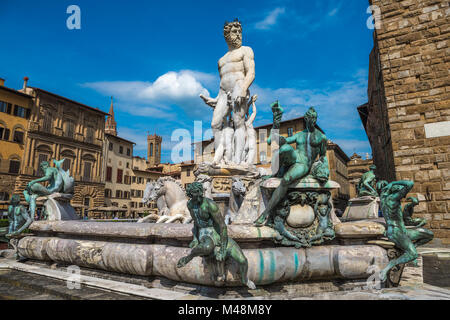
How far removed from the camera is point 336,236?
11.3 ft

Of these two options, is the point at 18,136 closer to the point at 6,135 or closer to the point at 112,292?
the point at 6,135

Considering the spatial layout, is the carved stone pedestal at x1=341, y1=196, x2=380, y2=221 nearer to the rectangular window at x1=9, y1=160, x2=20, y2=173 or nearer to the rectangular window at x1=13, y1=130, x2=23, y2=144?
the rectangular window at x1=9, y1=160, x2=20, y2=173

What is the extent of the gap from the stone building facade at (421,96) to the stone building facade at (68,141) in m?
34.8

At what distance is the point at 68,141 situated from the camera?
3753 cm

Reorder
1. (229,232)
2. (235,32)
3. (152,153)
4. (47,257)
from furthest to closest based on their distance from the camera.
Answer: (152,153), (235,32), (47,257), (229,232)

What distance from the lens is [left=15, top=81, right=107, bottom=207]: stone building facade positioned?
3303 centimetres

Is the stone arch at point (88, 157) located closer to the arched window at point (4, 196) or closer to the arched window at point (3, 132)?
the arched window at point (3, 132)

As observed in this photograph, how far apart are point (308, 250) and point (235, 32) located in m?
5.23

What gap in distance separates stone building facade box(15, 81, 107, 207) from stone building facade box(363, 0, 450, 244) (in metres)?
34.8

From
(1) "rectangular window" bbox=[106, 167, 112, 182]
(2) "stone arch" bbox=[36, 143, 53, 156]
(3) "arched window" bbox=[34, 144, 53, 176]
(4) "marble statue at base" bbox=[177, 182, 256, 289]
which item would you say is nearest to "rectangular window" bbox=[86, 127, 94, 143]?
(1) "rectangular window" bbox=[106, 167, 112, 182]

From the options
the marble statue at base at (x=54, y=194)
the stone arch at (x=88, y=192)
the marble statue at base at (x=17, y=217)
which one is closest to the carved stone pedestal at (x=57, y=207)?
the marble statue at base at (x=54, y=194)

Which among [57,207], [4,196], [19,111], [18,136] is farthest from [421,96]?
[19,111]
